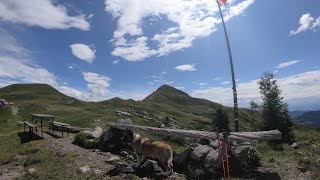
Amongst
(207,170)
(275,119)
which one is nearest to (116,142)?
(207,170)

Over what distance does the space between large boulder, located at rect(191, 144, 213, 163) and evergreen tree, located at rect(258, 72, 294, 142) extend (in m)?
11.7

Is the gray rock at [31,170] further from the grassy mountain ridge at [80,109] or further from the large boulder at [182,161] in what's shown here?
the grassy mountain ridge at [80,109]

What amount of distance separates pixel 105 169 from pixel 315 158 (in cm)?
1187

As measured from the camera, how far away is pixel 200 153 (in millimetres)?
17047

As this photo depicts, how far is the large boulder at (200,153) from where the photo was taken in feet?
55.3

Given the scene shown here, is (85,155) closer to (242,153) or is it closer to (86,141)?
(86,141)

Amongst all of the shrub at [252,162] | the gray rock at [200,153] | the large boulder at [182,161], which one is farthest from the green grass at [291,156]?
the large boulder at [182,161]

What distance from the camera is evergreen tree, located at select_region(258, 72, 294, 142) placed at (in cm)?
2703

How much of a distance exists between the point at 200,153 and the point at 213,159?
3.99 feet

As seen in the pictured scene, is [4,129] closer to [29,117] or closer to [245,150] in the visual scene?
[29,117]

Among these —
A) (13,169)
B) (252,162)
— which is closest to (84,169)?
(13,169)

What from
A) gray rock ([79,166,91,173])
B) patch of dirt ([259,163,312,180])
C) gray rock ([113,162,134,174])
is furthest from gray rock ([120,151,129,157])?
patch of dirt ([259,163,312,180])

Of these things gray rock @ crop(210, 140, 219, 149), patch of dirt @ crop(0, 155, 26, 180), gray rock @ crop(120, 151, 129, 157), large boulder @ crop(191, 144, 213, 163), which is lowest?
patch of dirt @ crop(0, 155, 26, 180)

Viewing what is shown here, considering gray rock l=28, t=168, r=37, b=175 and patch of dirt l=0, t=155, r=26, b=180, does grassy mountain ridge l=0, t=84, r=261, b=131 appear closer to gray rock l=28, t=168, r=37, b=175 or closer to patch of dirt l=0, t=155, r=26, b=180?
patch of dirt l=0, t=155, r=26, b=180
